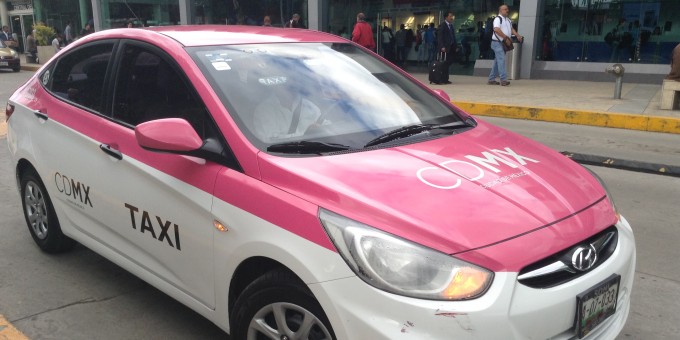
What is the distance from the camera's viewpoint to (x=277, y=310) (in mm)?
2322

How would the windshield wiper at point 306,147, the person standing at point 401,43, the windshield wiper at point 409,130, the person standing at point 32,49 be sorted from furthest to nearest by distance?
the person standing at point 32,49
the person standing at point 401,43
the windshield wiper at point 409,130
the windshield wiper at point 306,147

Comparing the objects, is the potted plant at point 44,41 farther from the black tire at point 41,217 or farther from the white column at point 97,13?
the black tire at point 41,217

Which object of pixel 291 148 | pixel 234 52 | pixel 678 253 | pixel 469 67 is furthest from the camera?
pixel 469 67

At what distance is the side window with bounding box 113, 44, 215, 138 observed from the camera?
287 cm

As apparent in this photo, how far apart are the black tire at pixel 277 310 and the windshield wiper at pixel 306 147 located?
1.88 ft

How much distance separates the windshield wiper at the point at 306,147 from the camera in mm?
2602

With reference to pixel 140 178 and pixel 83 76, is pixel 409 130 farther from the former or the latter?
pixel 83 76

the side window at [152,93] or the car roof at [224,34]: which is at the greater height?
the car roof at [224,34]

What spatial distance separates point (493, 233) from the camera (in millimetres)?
2123

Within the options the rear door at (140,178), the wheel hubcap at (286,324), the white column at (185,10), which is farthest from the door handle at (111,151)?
the white column at (185,10)

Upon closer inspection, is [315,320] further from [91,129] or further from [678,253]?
[678,253]

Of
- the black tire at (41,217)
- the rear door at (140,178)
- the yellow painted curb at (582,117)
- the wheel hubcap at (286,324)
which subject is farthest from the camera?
the yellow painted curb at (582,117)

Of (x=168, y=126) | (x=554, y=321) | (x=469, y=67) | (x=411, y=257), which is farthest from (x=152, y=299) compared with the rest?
(x=469, y=67)

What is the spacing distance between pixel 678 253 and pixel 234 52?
3.46m
